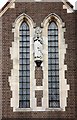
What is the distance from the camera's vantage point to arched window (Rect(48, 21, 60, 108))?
30.7m

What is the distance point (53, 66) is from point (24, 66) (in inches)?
62.2

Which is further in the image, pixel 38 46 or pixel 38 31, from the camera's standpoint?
pixel 38 31

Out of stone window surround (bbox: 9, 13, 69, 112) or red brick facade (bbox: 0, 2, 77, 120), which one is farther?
stone window surround (bbox: 9, 13, 69, 112)

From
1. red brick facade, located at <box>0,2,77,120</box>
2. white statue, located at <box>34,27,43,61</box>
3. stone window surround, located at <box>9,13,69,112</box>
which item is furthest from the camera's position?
white statue, located at <box>34,27,43,61</box>

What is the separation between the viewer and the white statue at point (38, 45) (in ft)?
100

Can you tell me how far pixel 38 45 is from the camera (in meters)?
30.7

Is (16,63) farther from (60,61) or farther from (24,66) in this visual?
(60,61)

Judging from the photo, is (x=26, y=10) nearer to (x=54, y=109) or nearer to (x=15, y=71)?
(x=15, y=71)

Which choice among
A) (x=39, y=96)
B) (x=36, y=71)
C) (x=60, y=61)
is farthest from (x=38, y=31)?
(x=39, y=96)

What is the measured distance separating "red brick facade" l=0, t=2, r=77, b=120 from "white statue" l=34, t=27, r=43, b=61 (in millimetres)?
548

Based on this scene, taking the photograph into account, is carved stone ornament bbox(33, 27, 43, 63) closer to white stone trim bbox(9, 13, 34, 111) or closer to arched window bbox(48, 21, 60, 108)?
white stone trim bbox(9, 13, 34, 111)

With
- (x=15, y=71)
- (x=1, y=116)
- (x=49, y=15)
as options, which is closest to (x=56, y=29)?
(x=49, y=15)

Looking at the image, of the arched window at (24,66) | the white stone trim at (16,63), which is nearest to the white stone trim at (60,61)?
the white stone trim at (16,63)

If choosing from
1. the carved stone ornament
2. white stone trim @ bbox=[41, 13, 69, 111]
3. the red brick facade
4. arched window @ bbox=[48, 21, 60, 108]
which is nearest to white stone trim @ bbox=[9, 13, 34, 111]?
the red brick facade
